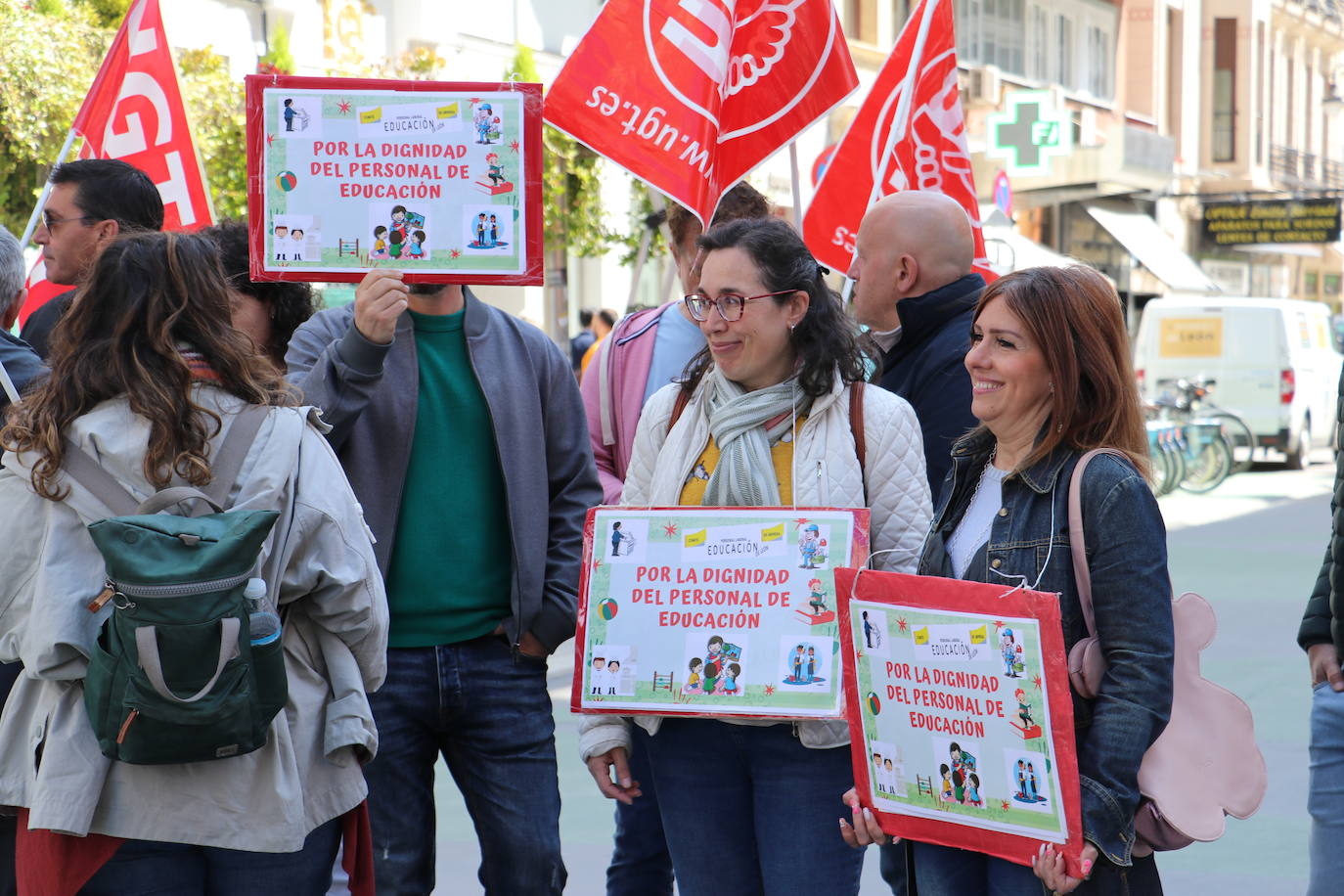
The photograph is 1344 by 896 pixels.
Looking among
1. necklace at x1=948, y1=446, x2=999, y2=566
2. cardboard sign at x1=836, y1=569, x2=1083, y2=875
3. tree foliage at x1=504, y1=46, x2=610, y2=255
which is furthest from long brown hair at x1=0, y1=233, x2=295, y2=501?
tree foliage at x1=504, y1=46, x2=610, y2=255

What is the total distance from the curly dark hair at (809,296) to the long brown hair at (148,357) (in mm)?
1010

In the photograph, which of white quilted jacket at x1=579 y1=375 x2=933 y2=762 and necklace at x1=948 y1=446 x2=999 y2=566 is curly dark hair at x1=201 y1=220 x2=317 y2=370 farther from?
necklace at x1=948 y1=446 x2=999 y2=566

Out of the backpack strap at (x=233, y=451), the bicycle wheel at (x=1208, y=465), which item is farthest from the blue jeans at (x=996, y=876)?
the bicycle wheel at (x=1208, y=465)

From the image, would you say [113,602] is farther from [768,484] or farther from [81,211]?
[81,211]

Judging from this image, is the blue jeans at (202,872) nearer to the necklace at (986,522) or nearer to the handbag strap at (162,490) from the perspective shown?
the handbag strap at (162,490)

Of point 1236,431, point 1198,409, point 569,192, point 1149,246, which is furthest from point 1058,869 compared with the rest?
point 1149,246

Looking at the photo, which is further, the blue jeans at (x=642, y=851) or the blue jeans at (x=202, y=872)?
the blue jeans at (x=642, y=851)

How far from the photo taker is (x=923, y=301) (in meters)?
4.01

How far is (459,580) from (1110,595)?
1.52 metres

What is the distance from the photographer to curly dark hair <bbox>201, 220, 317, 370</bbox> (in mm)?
3996

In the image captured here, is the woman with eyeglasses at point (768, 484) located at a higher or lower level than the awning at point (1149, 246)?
lower

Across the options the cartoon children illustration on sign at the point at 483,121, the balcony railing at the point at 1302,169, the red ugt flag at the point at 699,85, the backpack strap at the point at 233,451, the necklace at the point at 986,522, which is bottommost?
the necklace at the point at 986,522

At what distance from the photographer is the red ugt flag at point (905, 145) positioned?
19.3ft

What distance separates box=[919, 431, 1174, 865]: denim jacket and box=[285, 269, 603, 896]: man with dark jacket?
1.26 m
